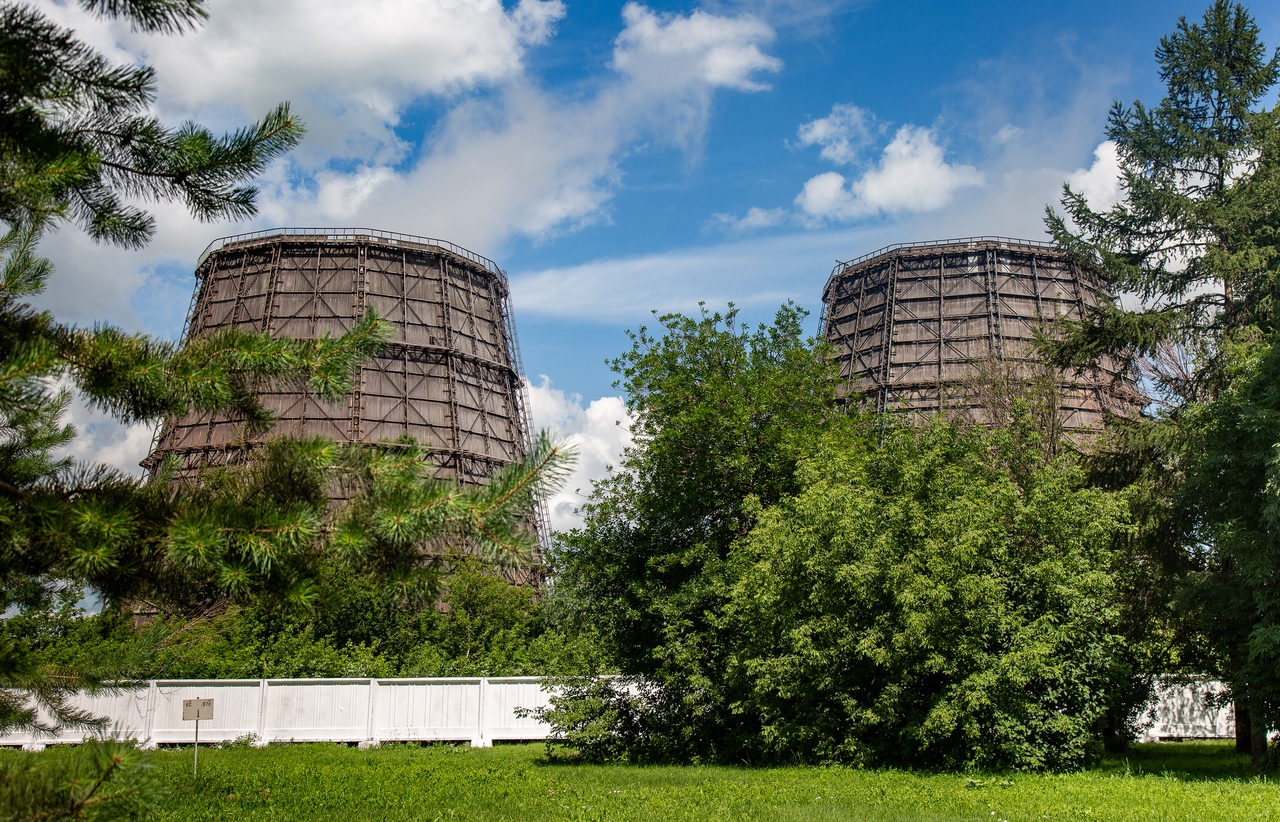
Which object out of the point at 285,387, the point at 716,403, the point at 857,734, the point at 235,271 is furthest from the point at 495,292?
the point at 285,387

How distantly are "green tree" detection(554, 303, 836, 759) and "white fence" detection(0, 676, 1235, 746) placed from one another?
192 inches

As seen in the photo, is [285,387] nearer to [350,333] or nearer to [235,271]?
[350,333]

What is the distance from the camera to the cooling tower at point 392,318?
4572 centimetres

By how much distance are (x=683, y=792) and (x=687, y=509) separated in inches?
322

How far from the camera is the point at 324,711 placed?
2408 centimetres

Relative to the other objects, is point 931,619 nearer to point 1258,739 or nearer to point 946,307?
point 1258,739

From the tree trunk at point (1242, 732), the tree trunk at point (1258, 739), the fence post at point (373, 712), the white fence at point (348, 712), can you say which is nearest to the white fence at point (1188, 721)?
the white fence at point (348, 712)

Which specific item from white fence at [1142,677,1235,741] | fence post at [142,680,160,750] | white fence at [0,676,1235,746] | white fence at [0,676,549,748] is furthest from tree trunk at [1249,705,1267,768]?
fence post at [142,680,160,750]

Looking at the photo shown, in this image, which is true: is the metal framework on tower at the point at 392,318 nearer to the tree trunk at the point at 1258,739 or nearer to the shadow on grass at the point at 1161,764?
the shadow on grass at the point at 1161,764

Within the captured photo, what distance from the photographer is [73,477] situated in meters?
4.07

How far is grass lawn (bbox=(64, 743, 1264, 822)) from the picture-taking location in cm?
1069

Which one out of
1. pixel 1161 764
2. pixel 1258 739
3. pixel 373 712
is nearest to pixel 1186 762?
pixel 1161 764

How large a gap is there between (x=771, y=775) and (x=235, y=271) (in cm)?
4354

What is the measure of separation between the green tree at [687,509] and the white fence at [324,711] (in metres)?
5.20
